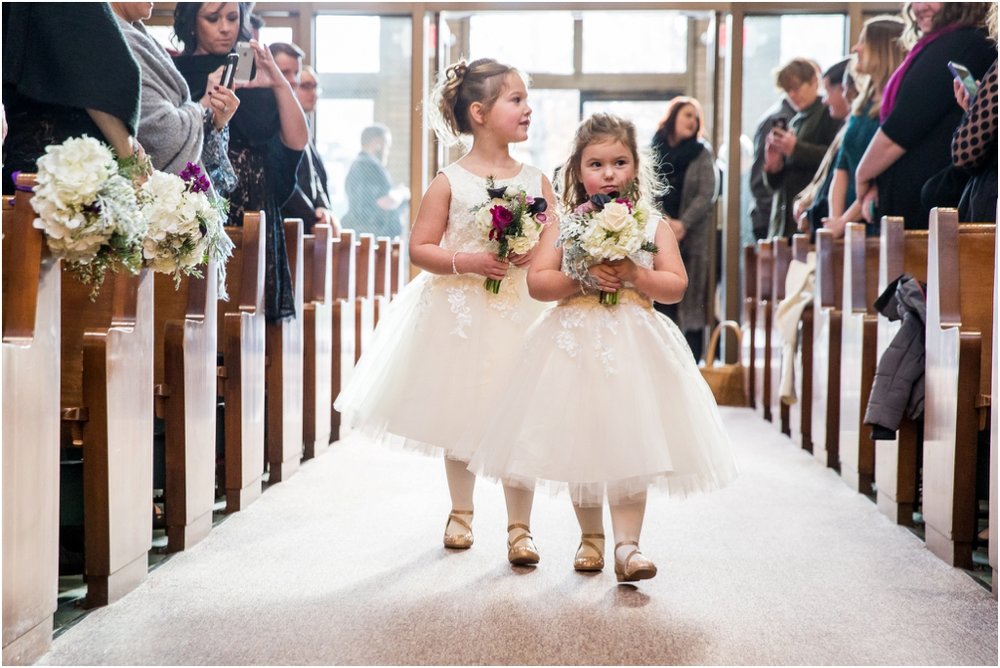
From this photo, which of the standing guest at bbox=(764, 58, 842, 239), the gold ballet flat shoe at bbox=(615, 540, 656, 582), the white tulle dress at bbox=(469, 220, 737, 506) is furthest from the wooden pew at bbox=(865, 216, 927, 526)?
the standing guest at bbox=(764, 58, 842, 239)

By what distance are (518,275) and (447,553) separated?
2.77 ft

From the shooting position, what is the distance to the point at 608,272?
292 cm

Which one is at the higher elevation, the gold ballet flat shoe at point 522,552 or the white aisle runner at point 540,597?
the gold ballet flat shoe at point 522,552

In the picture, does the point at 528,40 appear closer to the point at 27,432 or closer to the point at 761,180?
the point at 761,180

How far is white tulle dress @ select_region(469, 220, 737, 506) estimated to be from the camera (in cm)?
280

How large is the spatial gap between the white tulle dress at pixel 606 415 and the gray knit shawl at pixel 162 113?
135 centimetres

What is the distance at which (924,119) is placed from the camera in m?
4.60

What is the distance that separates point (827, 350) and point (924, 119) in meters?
1.06

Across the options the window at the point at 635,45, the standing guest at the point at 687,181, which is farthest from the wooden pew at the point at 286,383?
the window at the point at 635,45

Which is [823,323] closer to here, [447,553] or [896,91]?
[896,91]

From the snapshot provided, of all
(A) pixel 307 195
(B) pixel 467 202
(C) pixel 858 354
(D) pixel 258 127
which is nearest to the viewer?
(B) pixel 467 202

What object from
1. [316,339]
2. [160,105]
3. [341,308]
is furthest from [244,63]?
[341,308]

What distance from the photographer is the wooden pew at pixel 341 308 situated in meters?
5.79

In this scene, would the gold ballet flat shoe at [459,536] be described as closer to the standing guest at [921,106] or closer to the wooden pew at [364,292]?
the standing guest at [921,106]
